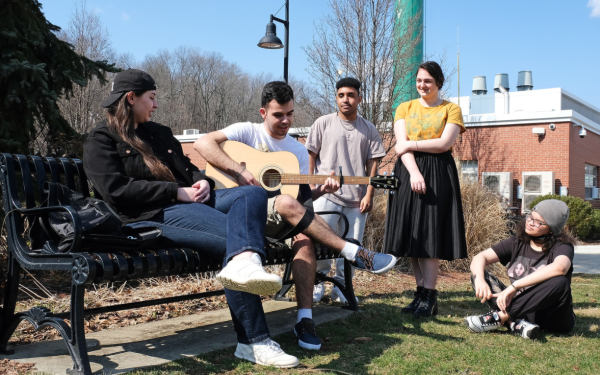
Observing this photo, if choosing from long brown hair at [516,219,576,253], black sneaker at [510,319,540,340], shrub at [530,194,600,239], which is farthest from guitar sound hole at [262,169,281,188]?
shrub at [530,194,600,239]

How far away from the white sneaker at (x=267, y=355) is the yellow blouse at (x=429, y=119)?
2.42m

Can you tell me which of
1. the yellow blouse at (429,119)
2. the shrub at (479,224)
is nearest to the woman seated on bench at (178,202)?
the yellow blouse at (429,119)

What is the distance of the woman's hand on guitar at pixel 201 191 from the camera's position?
3.38 meters

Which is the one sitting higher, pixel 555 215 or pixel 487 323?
pixel 555 215

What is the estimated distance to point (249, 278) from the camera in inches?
106

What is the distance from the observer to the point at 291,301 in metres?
4.91

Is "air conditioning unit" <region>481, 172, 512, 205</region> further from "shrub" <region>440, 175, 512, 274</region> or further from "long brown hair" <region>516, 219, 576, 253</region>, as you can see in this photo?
Result: "long brown hair" <region>516, 219, 576, 253</region>

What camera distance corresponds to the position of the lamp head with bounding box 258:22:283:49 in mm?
11922

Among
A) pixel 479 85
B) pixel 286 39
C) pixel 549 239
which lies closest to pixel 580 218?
pixel 286 39

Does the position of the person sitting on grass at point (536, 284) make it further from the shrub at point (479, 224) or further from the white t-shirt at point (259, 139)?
the shrub at point (479, 224)

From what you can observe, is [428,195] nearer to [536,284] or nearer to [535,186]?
[536,284]

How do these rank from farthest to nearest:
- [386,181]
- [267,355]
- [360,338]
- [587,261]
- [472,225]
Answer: [587,261] < [472,225] < [386,181] < [360,338] < [267,355]

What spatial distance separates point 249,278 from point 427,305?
7.52 feet

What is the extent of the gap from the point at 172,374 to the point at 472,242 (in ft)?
20.8
